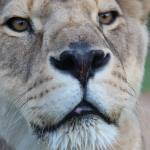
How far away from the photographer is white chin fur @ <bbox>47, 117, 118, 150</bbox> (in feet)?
9.73

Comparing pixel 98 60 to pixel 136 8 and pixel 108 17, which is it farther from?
pixel 136 8

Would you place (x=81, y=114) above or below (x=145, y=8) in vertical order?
below

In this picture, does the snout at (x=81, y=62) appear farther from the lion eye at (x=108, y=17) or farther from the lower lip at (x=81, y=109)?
the lion eye at (x=108, y=17)

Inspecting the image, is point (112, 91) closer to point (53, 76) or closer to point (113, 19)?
point (53, 76)

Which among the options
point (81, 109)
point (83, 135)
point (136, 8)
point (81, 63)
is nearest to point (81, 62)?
point (81, 63)

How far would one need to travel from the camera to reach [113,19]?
339cm

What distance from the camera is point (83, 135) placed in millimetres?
2982

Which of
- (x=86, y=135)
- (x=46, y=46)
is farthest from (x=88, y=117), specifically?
(x=46, y=46)

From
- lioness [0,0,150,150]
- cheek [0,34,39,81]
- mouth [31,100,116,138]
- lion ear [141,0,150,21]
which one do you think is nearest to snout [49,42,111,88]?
lioness [0,0,150,150]

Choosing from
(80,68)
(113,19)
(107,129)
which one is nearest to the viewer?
(80,68)

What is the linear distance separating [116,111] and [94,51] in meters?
0.29

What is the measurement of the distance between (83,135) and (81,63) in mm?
296

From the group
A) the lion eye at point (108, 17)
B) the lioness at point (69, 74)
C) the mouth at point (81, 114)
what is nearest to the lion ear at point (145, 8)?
the lioness at point (69, 74)

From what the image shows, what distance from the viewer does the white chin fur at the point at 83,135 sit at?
9.73 ft
